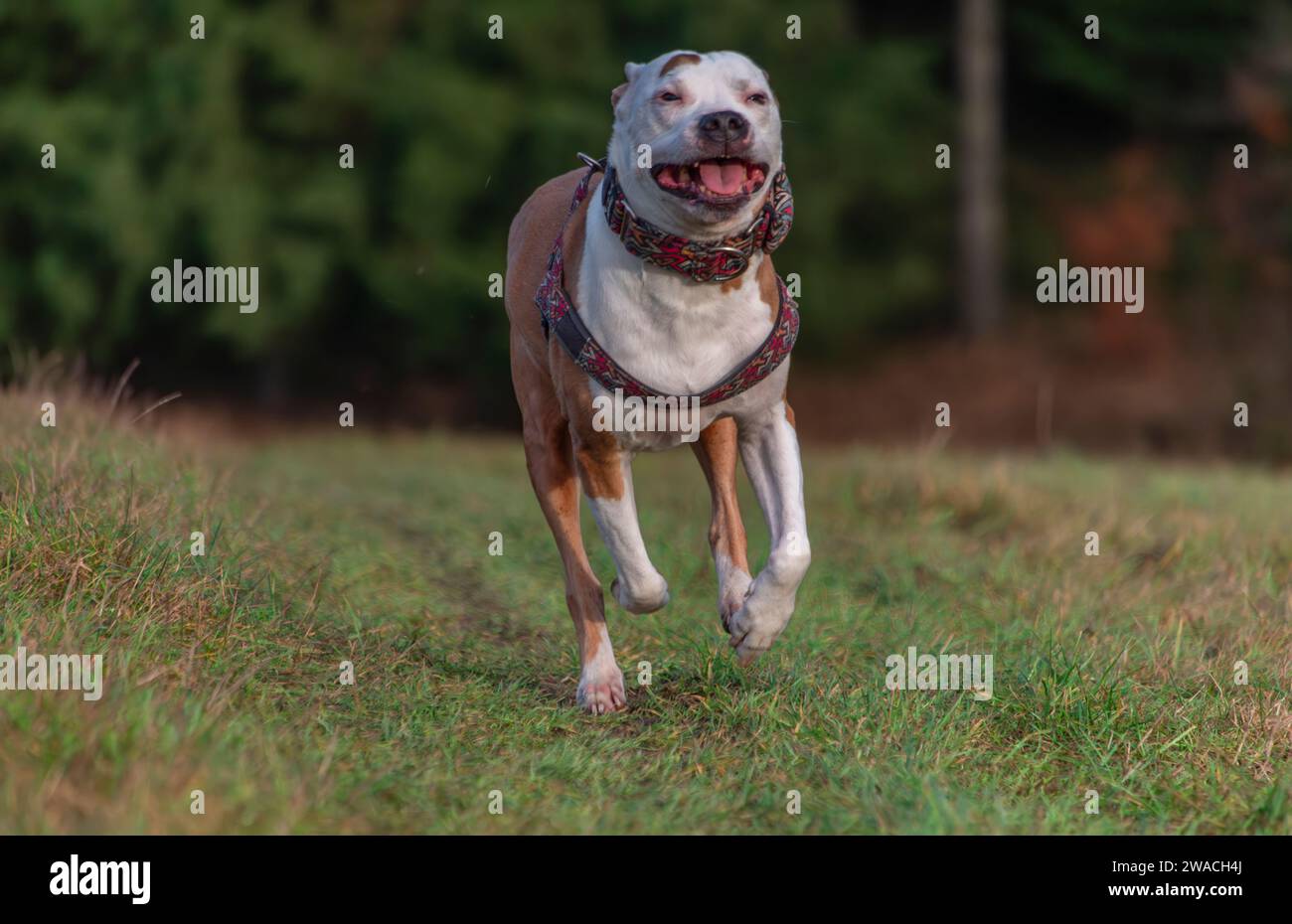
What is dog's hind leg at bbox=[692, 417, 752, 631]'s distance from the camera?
188 inches

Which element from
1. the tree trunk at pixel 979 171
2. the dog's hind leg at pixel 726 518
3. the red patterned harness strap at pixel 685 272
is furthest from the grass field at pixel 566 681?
the tree trunk at pixel 979 171

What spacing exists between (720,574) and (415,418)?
432 inches

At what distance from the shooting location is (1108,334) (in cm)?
1608

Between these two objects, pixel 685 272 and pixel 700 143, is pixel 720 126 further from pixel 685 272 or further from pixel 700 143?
pixel 685 272

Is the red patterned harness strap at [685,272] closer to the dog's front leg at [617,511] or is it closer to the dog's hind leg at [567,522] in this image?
the dog's front leg at [617,511]

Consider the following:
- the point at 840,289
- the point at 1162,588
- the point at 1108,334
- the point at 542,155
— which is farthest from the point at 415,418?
the point at 1162,588

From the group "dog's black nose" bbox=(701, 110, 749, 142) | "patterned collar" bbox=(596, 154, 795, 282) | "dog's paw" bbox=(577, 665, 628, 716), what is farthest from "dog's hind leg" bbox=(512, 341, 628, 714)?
"dog's black nose" bbox=(701, 110, 749, 142)

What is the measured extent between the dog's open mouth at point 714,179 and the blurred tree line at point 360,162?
9.29m

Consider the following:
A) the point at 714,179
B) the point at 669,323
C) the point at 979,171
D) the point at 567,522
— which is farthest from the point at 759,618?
the point at 979,171

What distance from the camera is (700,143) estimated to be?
4039mm

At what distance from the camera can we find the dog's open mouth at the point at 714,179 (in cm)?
412

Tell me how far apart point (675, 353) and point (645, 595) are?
75 cm

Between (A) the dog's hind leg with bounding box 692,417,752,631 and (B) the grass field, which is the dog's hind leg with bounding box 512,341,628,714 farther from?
(A) the dog's hind leg with bounding box 692,417,752,631
